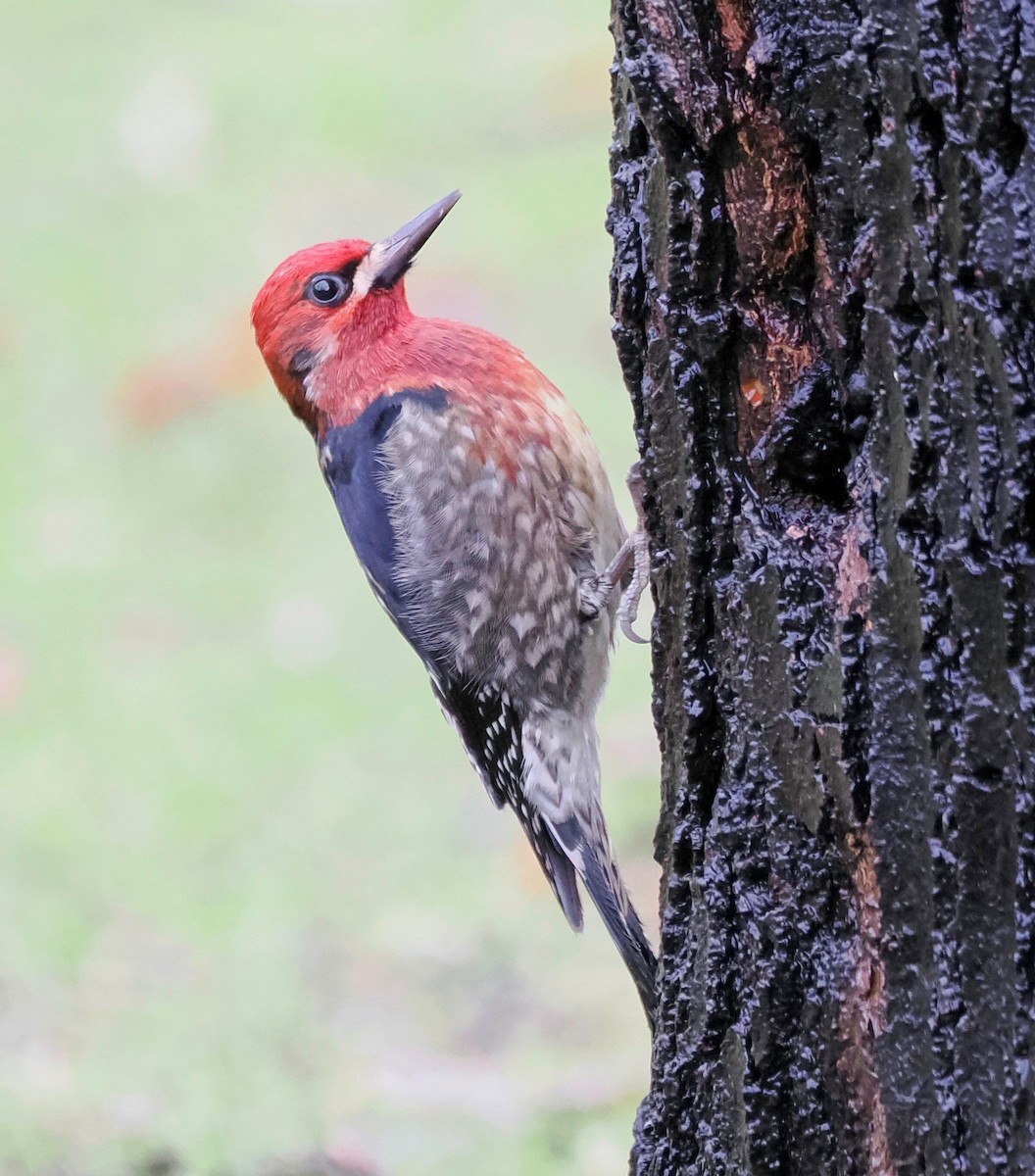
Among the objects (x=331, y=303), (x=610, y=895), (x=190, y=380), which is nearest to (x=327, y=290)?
(x=331, y=303)

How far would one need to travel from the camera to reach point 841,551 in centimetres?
167

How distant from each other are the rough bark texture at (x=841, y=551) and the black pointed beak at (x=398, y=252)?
1.29 meters

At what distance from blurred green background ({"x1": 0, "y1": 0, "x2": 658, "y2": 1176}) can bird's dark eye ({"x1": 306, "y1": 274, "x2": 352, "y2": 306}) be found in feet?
5.90

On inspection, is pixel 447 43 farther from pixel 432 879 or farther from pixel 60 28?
pixel 432 879

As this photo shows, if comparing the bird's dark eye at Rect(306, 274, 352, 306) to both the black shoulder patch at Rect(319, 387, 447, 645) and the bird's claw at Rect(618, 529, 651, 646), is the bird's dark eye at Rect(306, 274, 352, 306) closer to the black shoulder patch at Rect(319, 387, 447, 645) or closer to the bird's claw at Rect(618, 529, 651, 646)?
the black shoulder patch at Rect(319, 387, 447, 645)

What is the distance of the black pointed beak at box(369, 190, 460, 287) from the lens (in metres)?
3.16

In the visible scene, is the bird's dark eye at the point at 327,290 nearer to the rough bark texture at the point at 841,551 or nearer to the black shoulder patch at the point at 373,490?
the black shoulder patch at the point at 373,490

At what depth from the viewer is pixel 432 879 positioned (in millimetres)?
4574

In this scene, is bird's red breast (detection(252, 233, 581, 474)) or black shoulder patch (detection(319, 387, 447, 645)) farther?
black shoulder patch (detection(319, 387, 447, 645))

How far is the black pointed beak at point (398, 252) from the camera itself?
10.4 ft

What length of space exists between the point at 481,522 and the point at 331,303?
25.2 inches

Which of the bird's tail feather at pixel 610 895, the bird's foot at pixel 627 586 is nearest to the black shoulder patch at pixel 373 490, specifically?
the bird's foot at pixel 627 586

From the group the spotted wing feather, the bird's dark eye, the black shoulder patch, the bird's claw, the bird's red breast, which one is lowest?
the spotted wing feather

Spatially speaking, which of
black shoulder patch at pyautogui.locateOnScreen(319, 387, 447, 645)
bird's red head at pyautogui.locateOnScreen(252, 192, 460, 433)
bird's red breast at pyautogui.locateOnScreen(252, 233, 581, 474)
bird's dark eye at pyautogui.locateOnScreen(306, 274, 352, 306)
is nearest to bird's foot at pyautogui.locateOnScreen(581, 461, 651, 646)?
bird's red breast at pyautogui.locateOnScreen(252, 233, 581, 474)
